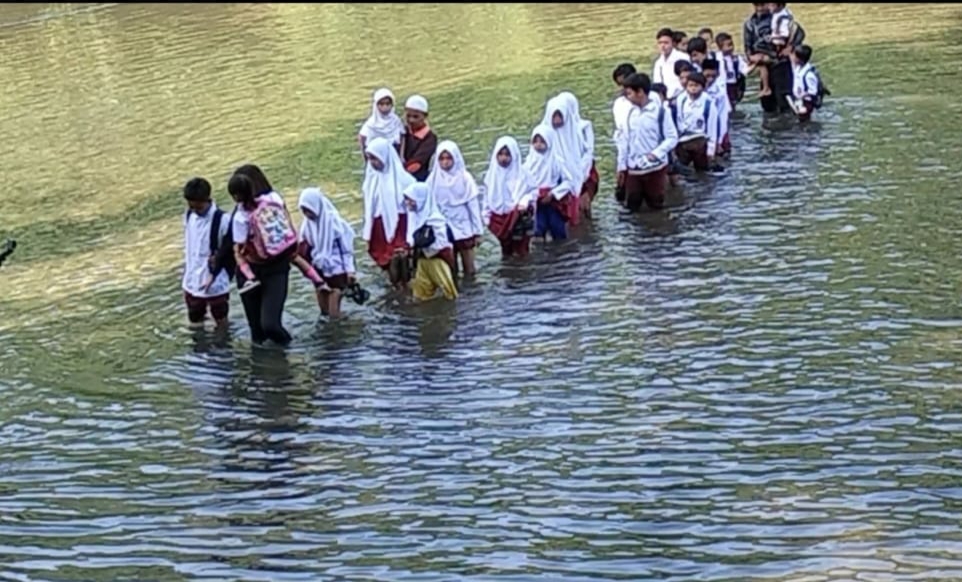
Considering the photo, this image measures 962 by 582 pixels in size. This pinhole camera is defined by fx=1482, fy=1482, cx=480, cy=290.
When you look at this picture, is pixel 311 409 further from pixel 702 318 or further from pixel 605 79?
pixel 605 79

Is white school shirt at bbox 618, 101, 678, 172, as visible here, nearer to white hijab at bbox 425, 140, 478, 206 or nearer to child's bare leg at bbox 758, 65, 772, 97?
white hijab at bbox 425, 140, 478, 206

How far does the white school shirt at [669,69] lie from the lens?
59.2 feet

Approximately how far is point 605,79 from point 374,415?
14.3 m

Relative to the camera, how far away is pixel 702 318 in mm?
12008

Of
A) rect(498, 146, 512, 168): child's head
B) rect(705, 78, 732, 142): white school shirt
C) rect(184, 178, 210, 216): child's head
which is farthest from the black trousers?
rect(705, 78, 732, 142): white school shirt

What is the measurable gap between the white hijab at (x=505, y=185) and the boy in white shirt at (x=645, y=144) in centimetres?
159

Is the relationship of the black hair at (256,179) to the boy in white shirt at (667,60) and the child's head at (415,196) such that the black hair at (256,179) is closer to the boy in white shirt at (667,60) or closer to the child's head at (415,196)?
the child's head at (415,196)

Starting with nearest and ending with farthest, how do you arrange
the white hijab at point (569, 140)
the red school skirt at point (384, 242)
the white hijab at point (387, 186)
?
1. the white hijab at point (387, 186)
2. the red school skirt at point (384, 242)
3. the white hijab at point (569, 140)

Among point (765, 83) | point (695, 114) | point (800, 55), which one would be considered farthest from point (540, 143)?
point (765, 83)

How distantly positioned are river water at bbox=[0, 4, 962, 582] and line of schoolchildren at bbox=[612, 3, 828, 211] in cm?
45

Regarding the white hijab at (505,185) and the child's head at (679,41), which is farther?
the child's head at (679,41)

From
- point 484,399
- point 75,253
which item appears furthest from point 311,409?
point 75,253

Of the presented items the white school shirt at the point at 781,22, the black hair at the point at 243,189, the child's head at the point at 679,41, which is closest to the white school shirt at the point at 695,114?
the child's head at the point at 679,41

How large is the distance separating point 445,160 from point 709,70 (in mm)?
5506
